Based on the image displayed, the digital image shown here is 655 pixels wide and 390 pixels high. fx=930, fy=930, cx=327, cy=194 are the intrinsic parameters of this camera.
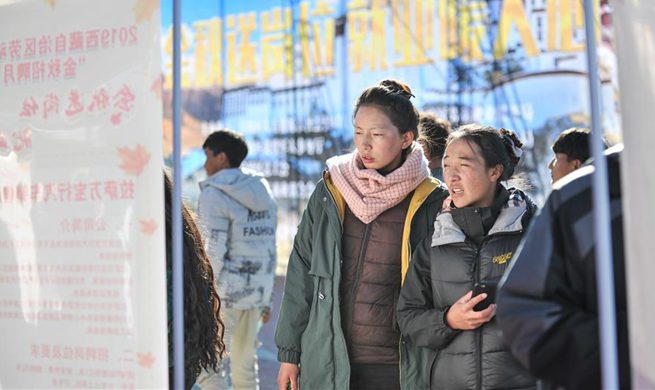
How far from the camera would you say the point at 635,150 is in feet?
6.06

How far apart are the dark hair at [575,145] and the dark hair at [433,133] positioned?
1.69ft

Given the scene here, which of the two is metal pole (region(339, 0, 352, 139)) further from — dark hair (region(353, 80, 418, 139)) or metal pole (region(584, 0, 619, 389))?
metal pole (region(584, 0, 619, 389))

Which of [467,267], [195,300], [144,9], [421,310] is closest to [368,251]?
[421,310]

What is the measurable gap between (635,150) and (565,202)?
0.27 metres

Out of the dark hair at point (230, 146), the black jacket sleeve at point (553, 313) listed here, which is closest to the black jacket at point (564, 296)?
the black jacket sleeve at point (553, 313)

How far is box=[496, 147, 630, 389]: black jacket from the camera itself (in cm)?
205

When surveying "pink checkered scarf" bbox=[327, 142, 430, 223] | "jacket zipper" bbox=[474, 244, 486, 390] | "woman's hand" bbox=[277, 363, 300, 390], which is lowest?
"woman's hand" bbox=[277, 363, 300, 390]

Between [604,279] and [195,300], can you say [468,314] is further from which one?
[604,279]

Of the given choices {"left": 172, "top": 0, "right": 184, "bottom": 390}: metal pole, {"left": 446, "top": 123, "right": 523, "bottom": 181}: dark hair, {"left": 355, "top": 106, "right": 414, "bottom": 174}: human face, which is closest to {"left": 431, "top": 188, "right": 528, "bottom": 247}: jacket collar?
{"left": 446, "top": 123, "right": 523, "bottom": 181}: dark hair

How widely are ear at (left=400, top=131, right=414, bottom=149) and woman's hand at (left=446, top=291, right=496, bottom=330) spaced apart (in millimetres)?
668

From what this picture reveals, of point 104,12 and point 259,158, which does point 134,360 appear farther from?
point 259,158

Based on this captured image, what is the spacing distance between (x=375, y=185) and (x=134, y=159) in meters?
1.09

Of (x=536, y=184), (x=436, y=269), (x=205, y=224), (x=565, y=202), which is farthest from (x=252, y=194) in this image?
(x=565, y=202)

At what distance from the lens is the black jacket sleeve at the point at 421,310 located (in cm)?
285
